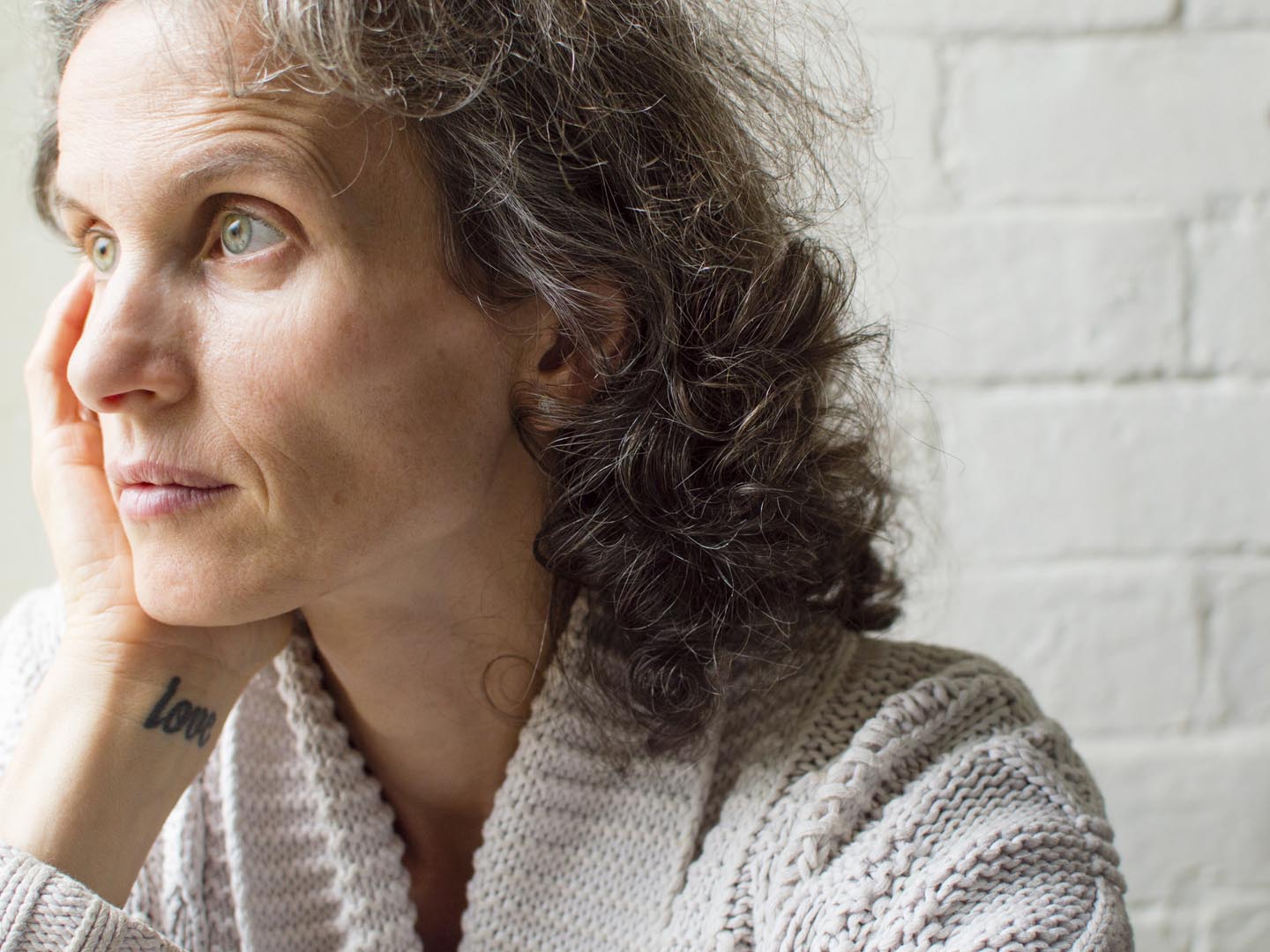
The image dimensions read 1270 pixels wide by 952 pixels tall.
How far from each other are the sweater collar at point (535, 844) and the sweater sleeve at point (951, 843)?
0.35 ft

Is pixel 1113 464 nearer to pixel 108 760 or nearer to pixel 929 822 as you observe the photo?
pixel 929 822

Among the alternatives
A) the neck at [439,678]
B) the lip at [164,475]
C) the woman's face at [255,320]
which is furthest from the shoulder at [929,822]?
the lip at [164,475]

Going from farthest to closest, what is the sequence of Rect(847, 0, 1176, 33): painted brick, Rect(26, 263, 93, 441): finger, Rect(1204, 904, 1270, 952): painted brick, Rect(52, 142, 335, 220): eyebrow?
1. Rect(1204, 904, 1270, 952): painted brick
2. Rect(847, 0, 1176, 33): painted brick
3. Rect(26, 263, 93, 441): finger
4. Rect(52, 142, 335, 220): eyebrow

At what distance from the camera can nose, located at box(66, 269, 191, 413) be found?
74cm

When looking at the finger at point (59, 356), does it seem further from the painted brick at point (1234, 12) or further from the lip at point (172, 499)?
the painted brick at point (1234, 12)

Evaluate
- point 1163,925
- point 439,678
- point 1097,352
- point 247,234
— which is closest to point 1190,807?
point 1163,925

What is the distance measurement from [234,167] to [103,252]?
181 millimetres

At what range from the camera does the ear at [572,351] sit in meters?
0.84

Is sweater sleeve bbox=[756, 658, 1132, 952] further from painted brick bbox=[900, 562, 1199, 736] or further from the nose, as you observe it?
the nose

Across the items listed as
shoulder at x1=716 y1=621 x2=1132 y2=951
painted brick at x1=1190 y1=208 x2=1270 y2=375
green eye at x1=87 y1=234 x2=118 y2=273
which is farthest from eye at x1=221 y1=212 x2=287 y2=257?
painted brick at x1=1190 y1=208 x2=1270 y2=375

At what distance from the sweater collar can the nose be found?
336mm

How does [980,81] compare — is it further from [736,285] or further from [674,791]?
[674,791]

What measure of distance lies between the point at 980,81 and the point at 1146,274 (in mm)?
247

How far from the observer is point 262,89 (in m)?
0.74
